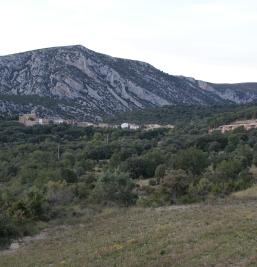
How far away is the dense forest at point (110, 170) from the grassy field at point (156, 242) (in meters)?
3.64

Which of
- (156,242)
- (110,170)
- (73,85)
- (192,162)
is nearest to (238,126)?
(192,162)

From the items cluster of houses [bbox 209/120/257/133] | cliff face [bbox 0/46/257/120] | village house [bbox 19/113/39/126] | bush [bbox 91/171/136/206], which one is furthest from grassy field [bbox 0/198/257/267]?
cliff face [bbox 0/46/257/120]

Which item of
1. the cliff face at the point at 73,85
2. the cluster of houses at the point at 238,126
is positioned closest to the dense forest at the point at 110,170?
the cluster of houses at the point at 238,126

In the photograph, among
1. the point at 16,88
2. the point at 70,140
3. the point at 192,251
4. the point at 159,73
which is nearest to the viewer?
the point at 192,251

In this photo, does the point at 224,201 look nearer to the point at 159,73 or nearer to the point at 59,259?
the point at 59,259

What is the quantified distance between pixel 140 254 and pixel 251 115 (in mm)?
88910

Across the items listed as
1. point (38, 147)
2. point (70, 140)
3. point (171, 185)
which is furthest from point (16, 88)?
point (171, 185)

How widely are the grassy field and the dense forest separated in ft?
11.9

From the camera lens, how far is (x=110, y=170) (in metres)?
54.0

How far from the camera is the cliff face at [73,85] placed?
146 metres

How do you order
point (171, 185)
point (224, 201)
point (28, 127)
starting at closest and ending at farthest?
point (224, 201)
point (171, 185)
point (28, 127)

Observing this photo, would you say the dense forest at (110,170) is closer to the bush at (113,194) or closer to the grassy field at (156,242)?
the bush at (113,194)

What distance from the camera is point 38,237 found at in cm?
2542

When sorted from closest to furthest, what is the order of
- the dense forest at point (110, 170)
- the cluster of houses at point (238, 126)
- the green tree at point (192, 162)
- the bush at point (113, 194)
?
the dense forest at point (110, 170), the bush at point (113, 194), the green tree at point (192, 162), the cluster of houses at point (238, 126)
